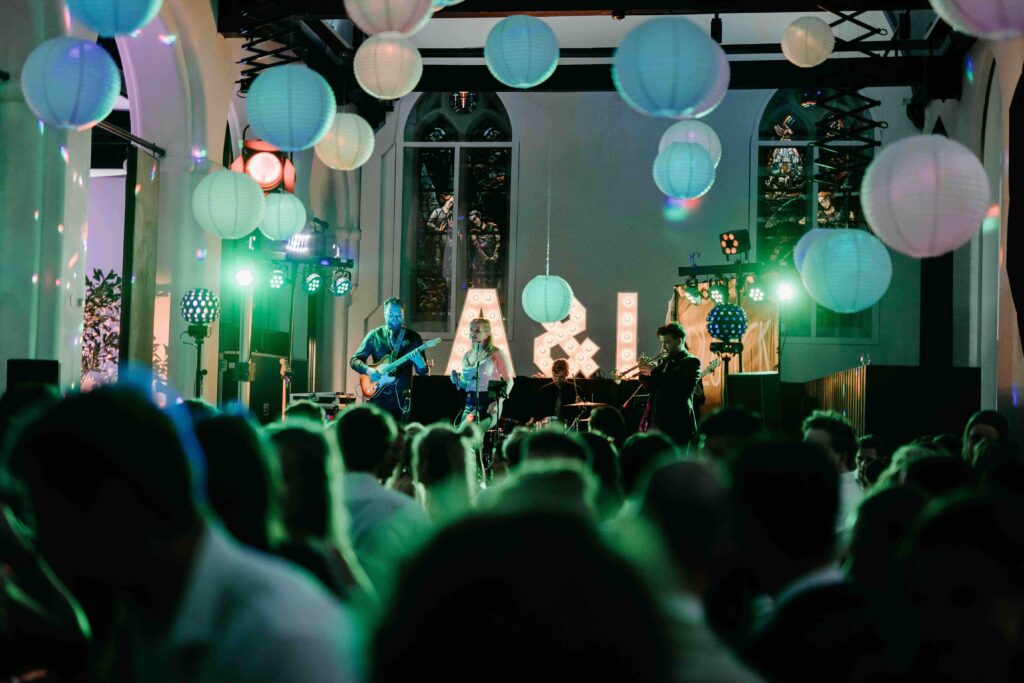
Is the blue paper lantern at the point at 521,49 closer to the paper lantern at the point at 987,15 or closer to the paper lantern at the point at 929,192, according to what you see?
the paper lantern at the point at 929,192

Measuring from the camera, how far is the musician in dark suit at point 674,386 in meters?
7.43

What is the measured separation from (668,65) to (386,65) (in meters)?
2.45

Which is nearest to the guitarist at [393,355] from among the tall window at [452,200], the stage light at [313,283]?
the stage light at [313,283]

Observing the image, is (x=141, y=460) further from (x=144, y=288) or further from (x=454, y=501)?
(x=144, y=288)

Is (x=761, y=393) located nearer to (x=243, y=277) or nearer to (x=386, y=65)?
(x=386, y=65)

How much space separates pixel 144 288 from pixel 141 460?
390 inches

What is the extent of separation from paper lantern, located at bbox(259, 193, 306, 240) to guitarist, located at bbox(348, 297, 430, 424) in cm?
151

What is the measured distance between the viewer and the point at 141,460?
1194mm

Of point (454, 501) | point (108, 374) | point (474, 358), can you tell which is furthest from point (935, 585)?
point (108, 374)

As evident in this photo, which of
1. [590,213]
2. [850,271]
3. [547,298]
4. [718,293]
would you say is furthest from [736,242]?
[850,271]

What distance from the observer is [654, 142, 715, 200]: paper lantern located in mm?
9008

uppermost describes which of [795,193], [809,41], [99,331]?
[809,41]

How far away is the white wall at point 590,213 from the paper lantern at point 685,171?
23.9 feet

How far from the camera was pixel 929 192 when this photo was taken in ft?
17.3
